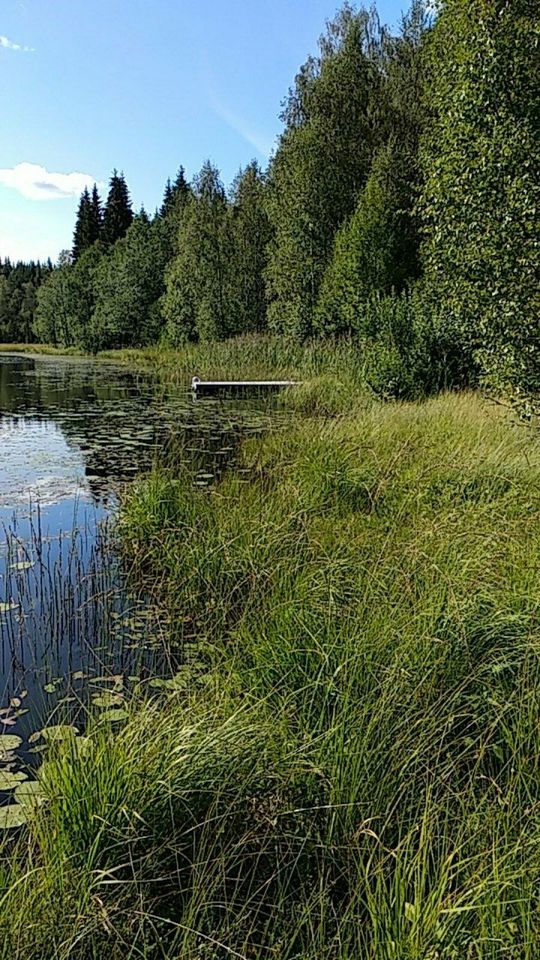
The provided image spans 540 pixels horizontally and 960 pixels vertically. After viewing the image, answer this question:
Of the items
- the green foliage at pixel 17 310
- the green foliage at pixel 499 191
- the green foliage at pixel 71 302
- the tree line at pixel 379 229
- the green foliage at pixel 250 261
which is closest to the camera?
the green foliage at pixel 499 191

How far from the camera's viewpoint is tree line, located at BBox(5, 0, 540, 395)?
5.52 metres

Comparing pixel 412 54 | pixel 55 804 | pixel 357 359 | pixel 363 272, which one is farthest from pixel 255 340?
pixel 55 804

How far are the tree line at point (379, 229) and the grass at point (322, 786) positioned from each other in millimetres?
3126

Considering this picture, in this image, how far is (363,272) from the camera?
55.0 ft

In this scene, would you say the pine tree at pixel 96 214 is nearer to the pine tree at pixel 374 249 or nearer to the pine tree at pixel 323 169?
the pine tree at pixel 323 169

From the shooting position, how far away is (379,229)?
16.5 m

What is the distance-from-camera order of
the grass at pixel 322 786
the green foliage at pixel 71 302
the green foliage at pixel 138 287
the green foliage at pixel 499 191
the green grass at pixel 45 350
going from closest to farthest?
the grass at pixel 322 786 → the green foliage at pixel 499 191 → the green foliage at pixel 138 287 → the green grass at pixel 45 350 → the green foliage at pixel 71 302

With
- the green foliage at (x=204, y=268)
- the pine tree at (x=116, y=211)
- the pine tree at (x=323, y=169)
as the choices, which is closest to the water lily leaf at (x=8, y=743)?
the pine tree at (x=323, y=169)

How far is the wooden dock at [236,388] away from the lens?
1505 cm

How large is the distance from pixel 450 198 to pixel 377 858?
5589 mm

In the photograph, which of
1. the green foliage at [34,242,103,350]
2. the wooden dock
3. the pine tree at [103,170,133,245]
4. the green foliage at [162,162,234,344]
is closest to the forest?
the wooden dock

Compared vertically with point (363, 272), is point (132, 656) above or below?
below

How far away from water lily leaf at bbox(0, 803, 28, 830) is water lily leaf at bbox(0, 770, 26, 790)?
4.7 inches

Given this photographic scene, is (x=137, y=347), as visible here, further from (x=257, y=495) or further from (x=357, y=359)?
(x=257, y=495)
